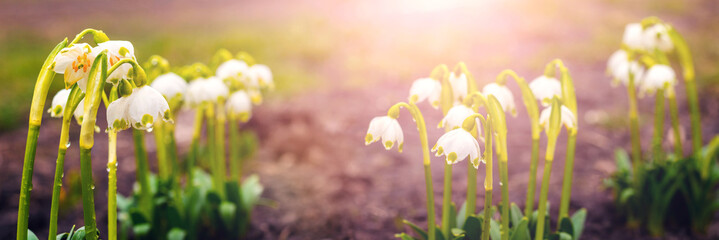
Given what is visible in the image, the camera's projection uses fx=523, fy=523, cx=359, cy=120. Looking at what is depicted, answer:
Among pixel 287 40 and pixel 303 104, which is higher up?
pixel 287 40

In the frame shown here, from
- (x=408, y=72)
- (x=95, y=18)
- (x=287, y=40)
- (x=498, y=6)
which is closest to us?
(x=408, y=72)

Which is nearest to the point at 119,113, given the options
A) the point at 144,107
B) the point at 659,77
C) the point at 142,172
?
the point at 144,107

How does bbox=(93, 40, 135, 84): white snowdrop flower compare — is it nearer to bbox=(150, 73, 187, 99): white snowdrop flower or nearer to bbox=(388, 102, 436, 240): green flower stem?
bbox=(150, 73, 187, 99): white snowdrop flower

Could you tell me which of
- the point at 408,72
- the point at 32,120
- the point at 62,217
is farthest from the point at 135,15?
the point at 32,120

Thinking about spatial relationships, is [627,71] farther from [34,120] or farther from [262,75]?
[34,120]

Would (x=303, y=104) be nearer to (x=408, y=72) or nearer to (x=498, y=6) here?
(x=408, y=72)

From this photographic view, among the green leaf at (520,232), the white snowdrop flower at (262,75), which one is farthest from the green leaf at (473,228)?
the white snowdrop flower at (262,75)

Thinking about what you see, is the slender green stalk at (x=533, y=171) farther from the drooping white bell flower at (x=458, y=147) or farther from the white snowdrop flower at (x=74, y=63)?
the white snowdrop flower at (x=74, y=63)
